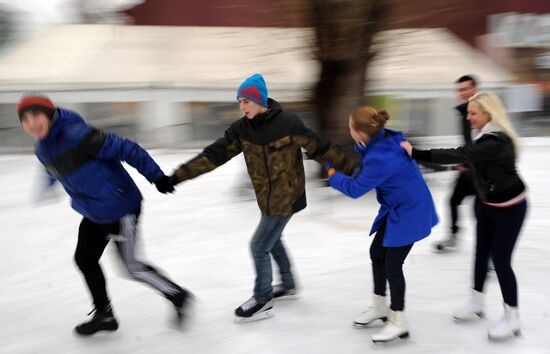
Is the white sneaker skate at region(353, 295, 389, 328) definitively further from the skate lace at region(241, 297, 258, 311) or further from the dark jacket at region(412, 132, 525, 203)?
the dark jacket at region(412, 132, 525, 203)

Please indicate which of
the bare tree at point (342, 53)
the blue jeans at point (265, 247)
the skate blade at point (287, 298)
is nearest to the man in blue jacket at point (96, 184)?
the blue jeans at point (265, 247)

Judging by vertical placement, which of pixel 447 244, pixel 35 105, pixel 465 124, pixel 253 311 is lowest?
pixel 447 244

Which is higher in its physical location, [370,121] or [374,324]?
A: [370,121]

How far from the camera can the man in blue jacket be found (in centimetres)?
266

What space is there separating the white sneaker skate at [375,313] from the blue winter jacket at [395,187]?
46 centimetres

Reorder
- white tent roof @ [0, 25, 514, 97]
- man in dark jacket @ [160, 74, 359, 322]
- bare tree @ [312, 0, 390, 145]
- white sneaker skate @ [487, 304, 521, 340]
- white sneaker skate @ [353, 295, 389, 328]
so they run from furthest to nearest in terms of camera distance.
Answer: white tent roof @ [0, 25, 514, 97] < bare tree @ [312, 0, 390, 145] < white sneaker skate @ [353, 295, 389, 328] < man in dark jacket @ [160, 74, 359, 322] < white sneaker skate @ [487, 304, 521, 340]

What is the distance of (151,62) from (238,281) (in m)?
7.22

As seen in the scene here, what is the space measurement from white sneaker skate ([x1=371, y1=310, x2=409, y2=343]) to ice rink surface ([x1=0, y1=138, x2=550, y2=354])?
6cm

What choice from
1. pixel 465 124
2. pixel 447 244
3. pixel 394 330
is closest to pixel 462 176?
pixel 465 124

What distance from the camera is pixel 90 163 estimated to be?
271 cm

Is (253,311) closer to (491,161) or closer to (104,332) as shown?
(104,332)

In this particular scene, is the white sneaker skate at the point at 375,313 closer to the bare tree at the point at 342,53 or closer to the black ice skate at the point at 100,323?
the black ice skate at the point at 100,323

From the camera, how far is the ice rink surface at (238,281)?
294cm

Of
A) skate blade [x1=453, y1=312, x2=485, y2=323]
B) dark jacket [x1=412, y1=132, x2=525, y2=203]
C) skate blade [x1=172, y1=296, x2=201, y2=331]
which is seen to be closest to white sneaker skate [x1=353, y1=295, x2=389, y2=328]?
skate blade [x1=453, y1=312, x2=485, y2=323]
